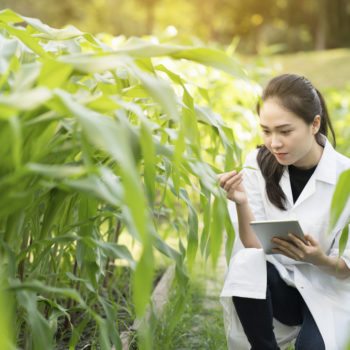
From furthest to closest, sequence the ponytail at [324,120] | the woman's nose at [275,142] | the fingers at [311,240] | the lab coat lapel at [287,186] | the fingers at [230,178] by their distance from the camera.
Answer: the ponytail at [324,120], the lab coat lapel at [287,186], the woman's nose at [275,142], the fingers at [311,240], the fingers at [230,178]

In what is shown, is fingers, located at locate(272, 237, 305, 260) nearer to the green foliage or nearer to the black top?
the black top

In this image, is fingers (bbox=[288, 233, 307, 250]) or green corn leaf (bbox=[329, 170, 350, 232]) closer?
green corn leaf (bbox=[329, 170, 350, 232])

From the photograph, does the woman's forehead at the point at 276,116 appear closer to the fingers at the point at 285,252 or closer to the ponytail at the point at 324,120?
the ponytail at the point at 324,120

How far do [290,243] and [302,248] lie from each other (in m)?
0.04

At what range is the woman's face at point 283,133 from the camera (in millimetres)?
2258

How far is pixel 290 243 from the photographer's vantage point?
212 cm

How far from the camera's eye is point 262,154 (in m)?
2.45

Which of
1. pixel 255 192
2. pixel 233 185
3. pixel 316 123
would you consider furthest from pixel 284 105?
pixel 233 185

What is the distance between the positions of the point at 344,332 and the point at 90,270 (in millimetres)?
877

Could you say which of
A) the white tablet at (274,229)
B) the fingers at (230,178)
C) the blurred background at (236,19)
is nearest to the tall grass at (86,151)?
the fingers at (230,178)

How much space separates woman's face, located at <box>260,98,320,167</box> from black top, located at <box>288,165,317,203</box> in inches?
4.0

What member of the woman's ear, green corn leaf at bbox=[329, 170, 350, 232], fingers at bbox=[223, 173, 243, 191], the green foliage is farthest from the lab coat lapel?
green corn leaf at bbox=[329, 170, 350, 232]

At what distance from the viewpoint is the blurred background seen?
2575 centimetres

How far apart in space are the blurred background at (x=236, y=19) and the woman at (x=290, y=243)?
22.2 metres
